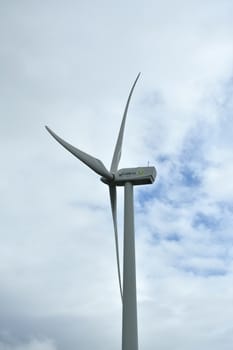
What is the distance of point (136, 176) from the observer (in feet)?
118

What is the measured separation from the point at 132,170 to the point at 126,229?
16.5 ft

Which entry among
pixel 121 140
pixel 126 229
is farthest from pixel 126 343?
pixel 121 140

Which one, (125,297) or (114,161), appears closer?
(125,297)

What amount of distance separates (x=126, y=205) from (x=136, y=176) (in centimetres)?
270

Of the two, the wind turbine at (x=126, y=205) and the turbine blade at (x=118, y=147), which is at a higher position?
the turbine blade at (x=118, y=147)

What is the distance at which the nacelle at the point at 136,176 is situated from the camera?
35.6 meters

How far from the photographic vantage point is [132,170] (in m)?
36.2

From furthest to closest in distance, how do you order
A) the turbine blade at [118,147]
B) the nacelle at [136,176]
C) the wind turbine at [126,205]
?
the turbine blade at [118,147], the nacelle at [136,176], the wind turbine at [126,205]

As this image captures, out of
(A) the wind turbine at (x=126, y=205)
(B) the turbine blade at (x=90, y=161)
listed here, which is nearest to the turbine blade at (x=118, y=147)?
(A) the wind turbine at (x=126, y=205)

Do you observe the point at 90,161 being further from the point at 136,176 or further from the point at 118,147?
the point at 136,176

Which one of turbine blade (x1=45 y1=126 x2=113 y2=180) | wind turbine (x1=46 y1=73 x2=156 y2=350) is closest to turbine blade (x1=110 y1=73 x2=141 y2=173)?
wind turbine (x1=46 y1=73 x2=156 y2=350)

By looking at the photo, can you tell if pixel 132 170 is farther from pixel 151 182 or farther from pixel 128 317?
pixel 128 317

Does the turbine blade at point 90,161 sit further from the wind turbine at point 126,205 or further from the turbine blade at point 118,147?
the turbine blade at point 118,147

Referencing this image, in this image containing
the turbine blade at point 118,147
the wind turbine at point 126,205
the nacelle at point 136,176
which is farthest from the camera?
the turbine blade at point 118,147
